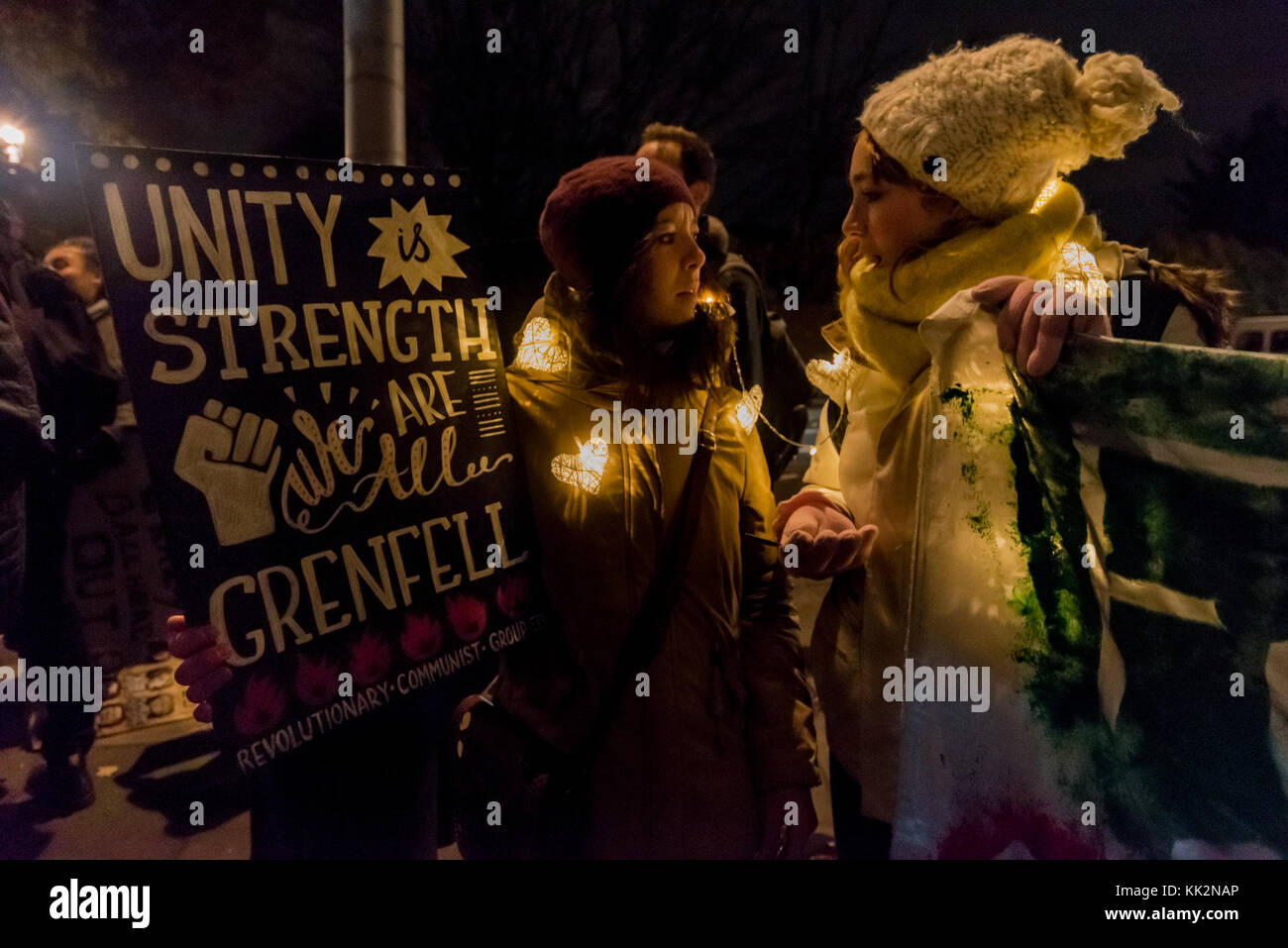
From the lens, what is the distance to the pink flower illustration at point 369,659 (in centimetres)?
167

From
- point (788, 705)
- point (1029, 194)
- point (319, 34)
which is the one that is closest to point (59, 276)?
point (788, 705)

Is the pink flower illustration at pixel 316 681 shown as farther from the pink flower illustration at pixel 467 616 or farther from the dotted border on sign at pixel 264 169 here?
the dotted border on sign at pixel 264 169

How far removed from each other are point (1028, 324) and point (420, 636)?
Result: 1307mm

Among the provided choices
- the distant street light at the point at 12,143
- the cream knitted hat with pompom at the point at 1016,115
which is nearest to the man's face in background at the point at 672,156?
the cream knitted hat with pompom at the point at 1016,115

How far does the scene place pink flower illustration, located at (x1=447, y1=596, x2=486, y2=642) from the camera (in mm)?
1756

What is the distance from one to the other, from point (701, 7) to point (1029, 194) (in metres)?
7.81

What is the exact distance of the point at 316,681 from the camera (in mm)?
1614

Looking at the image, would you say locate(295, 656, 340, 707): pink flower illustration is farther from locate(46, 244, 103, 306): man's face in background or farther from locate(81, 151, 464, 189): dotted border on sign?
locate(46, 244, 103, 306): man's face in background

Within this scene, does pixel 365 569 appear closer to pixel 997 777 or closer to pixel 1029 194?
pixel 997 777

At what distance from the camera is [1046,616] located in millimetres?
1543

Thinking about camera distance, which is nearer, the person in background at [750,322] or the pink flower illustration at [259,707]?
the pink flower illustration at [259,707]

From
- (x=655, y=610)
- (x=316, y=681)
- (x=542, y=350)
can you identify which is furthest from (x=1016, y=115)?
(x=316, y=681)

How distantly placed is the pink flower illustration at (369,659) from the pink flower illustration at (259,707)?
0.14 metres

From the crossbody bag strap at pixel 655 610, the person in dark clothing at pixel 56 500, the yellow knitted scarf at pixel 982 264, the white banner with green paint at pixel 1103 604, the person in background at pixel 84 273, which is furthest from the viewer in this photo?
the person in background at pixel 84 273
